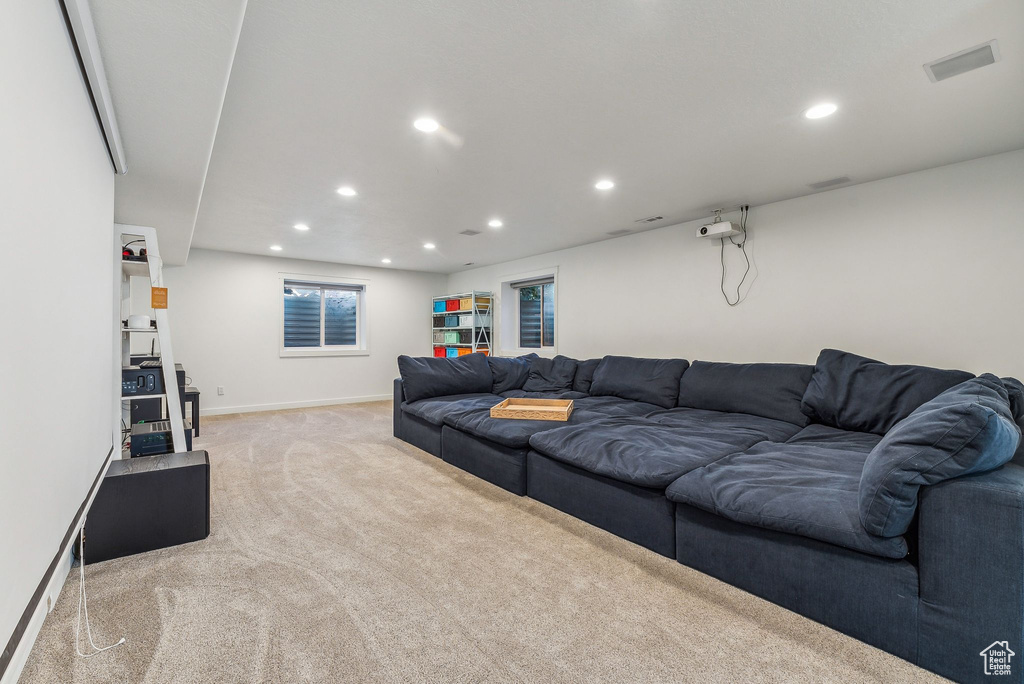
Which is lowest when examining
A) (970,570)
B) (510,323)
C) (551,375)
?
(970,570)

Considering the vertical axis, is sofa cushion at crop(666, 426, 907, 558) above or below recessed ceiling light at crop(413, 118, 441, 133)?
below

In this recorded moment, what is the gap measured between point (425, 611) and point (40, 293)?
148cm

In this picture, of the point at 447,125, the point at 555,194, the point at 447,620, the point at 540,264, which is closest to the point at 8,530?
the point at 447,620

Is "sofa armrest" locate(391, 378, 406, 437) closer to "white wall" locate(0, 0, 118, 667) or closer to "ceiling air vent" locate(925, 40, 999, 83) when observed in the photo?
"white wall" locate(0, 0, 118, 667)

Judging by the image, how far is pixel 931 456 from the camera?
1364mm

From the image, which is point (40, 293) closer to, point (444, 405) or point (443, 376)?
point (444, 405)

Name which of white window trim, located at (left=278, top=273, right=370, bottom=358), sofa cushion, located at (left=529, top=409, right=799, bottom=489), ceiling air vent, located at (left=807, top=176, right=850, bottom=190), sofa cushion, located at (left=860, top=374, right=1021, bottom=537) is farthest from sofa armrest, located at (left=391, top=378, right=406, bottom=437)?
ceiling air vent, located at (left=807, top=176, right=850, bottom=190)

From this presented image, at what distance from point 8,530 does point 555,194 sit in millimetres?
3430

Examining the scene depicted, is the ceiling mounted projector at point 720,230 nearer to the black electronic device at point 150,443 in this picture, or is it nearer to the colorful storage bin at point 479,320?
the colorful storage bin at point 479,320

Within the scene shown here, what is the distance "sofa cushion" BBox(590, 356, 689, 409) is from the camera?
148 inches

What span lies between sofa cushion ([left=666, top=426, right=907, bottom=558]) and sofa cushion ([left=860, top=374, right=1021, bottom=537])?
9cm

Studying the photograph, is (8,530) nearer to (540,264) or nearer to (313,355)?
(540,264)

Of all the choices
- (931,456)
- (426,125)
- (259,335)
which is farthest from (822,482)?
(259,335)

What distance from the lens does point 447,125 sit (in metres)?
2.42
